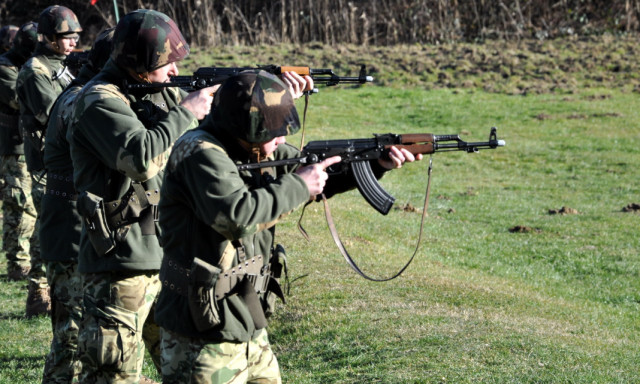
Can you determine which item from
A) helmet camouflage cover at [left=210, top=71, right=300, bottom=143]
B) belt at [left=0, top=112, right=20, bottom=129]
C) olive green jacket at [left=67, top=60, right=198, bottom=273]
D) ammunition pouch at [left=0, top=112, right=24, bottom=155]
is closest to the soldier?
ammunition pouch at [left=0, top=112, right=24, bottom=155]

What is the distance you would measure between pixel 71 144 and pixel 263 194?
1.62 metres

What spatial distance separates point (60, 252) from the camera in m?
5.51

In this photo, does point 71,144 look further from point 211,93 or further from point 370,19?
point 370,19

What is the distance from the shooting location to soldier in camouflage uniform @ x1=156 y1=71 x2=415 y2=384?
3.83 m

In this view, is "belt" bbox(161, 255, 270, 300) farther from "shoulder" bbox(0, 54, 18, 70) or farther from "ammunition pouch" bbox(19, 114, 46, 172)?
"shoulder" bbox(0, 54, 18, 70)

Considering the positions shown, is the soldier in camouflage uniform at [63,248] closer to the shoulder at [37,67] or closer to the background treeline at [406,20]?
the shoulder at [37,67]

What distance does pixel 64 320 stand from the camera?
18.2ft

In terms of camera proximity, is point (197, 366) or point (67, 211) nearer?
point (197, 366)

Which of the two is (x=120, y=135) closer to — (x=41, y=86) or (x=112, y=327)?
(x=112, y=327)

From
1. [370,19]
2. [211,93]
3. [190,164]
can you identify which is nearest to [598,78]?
[370,19]

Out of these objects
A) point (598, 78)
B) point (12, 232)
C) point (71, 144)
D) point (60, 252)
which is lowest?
point (598, 78)

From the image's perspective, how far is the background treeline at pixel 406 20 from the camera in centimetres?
2697

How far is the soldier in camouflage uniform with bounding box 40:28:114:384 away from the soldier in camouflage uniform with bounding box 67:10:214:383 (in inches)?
19.9

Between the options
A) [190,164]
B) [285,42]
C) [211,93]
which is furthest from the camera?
[285,42]
